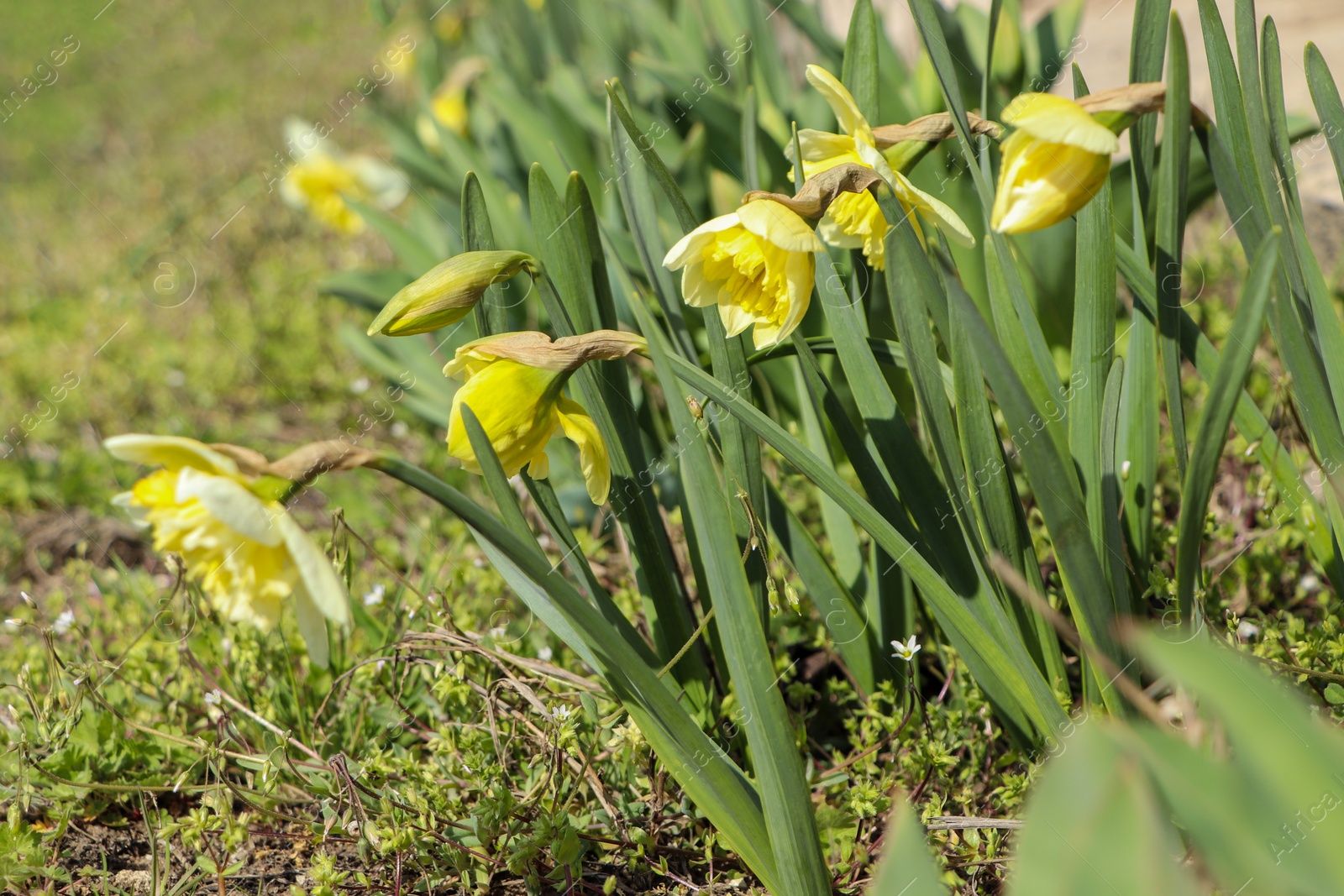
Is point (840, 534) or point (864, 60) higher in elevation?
point (864, 60)

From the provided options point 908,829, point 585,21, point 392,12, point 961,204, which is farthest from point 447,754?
point 585,21

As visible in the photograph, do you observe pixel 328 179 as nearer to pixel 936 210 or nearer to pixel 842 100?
pixel 842 100

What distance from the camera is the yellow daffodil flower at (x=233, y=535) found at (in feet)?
2.09

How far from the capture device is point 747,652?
81cm

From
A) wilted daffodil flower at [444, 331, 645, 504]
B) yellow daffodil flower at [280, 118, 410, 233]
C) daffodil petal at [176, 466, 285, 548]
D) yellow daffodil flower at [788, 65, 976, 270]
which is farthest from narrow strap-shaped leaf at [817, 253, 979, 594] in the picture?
yellow daffodil flower at [280, 118, 410, 233]

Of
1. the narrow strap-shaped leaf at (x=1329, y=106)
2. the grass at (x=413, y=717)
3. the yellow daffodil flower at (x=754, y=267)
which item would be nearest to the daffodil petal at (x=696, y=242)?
the yellow daffodil flower at (x=754, y=267)

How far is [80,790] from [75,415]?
2.03 m

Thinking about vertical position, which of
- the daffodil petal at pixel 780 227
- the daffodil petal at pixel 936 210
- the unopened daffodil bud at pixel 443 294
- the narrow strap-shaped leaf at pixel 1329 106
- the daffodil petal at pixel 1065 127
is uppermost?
the unopened daffodil bud at pixel 443 294

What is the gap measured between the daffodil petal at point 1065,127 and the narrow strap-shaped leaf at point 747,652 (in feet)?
1.14

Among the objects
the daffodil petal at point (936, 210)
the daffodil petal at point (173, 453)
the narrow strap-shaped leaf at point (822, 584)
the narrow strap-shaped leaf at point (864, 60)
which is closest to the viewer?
the daffodil petal at point (173, 453)

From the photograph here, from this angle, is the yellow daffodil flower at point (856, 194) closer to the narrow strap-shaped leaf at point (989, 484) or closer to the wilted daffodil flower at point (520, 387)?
the narrow strap-shaped leaf at point (989, 484)

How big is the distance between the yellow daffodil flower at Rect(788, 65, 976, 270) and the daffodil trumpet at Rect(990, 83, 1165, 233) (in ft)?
0.25

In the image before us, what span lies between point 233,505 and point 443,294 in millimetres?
312

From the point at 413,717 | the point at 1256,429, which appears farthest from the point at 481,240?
the point at 1256,429
